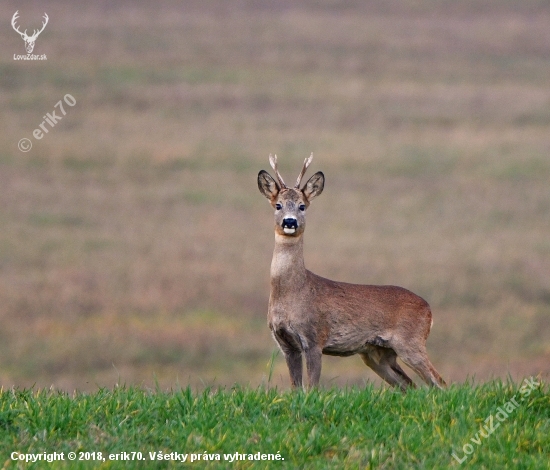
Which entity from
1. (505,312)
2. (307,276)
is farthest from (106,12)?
(307,276)

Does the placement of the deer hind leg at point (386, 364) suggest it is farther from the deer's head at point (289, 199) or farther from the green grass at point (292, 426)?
the green grass at point (292, 426)

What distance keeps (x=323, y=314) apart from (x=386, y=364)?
890 mm

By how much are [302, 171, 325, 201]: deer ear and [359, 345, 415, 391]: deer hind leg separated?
1.46 metres

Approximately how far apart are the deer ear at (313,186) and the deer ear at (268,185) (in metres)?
0.25

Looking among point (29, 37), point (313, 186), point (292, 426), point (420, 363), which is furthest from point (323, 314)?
point (29, 37)

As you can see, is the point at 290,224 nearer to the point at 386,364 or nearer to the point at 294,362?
the point at 294,362

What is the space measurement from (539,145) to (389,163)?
5242 millimetres

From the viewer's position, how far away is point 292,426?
8.68m

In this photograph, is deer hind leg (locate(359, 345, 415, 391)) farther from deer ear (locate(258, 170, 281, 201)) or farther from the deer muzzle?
deer ear (locate(258, 170, 281, 201))

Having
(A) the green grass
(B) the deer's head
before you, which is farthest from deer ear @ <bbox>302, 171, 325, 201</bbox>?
(A) the green grass

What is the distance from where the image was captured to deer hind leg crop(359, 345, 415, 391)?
446 inches

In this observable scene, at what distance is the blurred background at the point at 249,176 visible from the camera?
86.1 feet

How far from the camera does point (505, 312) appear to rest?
2811 cm

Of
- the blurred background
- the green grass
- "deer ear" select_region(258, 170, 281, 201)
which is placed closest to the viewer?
the green grass
